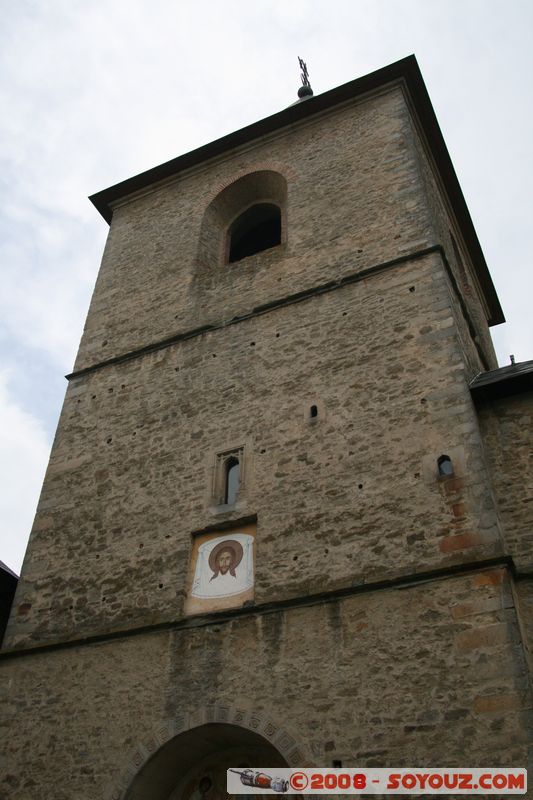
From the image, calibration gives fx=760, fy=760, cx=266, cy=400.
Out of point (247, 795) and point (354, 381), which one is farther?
point (354, 381)

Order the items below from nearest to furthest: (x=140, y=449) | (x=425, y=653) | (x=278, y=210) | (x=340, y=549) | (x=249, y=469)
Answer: (x=425, y=653) → (x=340, y=549) → (x=249, y=469) → (x=140, y=449) → (x=278, y=210)

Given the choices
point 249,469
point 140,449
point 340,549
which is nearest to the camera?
point 340,549

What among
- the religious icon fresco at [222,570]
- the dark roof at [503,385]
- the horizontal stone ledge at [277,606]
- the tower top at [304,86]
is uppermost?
the tower top at [304,86]

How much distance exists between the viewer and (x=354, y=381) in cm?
845

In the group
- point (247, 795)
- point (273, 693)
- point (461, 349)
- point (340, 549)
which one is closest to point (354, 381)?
point (461, 349)

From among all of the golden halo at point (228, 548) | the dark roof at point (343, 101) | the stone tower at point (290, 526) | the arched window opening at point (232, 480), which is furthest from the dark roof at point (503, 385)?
the dark roof at point (343, 101)

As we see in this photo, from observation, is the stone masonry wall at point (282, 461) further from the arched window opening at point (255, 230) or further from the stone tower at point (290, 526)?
the arched window opening at point (255, 230)

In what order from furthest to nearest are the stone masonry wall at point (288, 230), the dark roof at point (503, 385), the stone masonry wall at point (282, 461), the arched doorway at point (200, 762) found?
the stone masonry wall at point (288, 230) < the dark roof at point (503, 385) < the stone masonry wall at point (282, 461) < the arched doorway at point (200, 762)

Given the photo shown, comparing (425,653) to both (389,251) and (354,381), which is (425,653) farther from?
(389,251)

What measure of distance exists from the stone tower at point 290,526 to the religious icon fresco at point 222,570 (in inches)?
1.0

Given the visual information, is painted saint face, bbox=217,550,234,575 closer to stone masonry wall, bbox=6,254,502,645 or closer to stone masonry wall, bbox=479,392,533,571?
stone masonry wall, bbox=6,254,502,645

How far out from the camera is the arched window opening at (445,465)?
7.21 m

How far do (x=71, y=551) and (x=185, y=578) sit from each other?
1.70 meters

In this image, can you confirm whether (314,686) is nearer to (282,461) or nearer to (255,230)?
(282,461)
